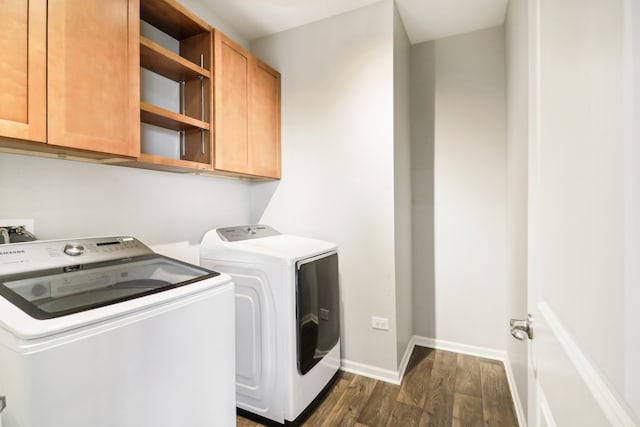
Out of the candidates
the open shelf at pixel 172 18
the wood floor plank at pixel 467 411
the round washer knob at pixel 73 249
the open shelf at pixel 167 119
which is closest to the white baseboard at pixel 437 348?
the wood floor plank at pixel 467 411

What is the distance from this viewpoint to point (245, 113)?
2.18 meters

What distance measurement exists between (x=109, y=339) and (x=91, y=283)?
419 mm

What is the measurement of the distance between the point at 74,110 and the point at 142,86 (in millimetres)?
726

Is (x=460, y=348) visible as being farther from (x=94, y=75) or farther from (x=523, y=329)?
(x=94, y=75)

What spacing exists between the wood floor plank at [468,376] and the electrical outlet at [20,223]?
2.65 m

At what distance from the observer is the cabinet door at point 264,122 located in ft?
7.39

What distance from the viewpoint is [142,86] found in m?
1.84

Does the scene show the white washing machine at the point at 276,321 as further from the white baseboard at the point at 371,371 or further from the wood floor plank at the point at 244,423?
the white baseboard at the point at 371,371

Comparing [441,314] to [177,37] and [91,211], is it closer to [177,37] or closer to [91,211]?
[91,211]

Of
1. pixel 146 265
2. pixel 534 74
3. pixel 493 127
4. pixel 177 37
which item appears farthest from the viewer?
pixel 493 127

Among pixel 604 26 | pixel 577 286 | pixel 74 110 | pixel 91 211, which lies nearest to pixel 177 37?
pixel 74 110

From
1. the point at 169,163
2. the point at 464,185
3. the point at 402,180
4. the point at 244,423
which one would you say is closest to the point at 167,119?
the point at 169,163

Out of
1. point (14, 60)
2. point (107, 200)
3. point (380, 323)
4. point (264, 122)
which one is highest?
point (264, 122)

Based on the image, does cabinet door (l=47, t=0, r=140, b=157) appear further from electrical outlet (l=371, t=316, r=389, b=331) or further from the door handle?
electrical outlet (l=371, t=316, r=389, b=331)
